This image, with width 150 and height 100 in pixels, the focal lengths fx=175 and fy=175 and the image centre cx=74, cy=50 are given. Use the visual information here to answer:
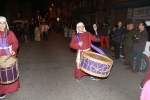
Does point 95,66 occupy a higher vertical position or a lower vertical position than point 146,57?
higher

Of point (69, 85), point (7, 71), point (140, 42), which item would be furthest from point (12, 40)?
point (140, 42)

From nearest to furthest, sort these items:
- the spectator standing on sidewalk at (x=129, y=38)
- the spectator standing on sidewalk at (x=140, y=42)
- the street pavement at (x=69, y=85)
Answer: the street pavement at (x=69, y=85), the spectator standing on sidewalk at (x=140, y=42), the spectator standing on sidewalk at (x=129, y=38)

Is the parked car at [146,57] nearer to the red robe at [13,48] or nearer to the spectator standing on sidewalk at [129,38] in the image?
the spectator standing on sidewalk at [129,38]

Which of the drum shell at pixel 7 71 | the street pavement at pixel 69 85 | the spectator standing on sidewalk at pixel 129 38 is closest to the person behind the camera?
the drum shell at pixel 7 71

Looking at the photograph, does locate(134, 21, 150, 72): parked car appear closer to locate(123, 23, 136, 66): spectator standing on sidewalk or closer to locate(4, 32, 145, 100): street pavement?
locate(4, 32, 145, 100): street pavement

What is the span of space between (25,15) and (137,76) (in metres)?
49.7

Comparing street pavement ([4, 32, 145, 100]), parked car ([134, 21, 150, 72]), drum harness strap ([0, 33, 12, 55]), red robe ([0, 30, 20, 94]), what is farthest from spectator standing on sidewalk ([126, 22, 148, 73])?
drum harness strap ([0, 33, 12, 55])

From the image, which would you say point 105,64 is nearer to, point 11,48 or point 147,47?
point 11,48

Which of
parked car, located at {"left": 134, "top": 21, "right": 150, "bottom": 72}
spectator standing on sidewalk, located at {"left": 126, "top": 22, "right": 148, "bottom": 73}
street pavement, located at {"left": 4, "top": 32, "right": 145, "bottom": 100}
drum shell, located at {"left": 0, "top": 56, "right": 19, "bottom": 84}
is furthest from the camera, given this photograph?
parked car, located at {"left": 134, "top": 21, "right": 150, "bottom": 72}

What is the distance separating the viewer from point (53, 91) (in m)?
5.03

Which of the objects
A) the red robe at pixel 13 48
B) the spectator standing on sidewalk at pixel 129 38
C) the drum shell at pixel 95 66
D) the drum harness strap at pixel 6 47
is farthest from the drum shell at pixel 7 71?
the spectator standing on sidewalk at pixel 129 38

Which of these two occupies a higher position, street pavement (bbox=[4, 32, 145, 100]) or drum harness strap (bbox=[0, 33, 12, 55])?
drum harness strap (bbox=[0, 33, 12, 55])

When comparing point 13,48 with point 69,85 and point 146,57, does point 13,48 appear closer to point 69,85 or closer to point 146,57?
point 69,85

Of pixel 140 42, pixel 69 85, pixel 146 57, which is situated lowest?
pixel 69 85
